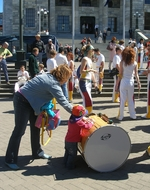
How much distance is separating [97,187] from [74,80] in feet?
26.2

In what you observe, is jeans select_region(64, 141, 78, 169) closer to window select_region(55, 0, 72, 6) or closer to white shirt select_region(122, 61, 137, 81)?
white shirt select_region(122, 61, 137, 81)

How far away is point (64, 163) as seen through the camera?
536 cm

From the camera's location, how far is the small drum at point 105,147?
4.78 metres

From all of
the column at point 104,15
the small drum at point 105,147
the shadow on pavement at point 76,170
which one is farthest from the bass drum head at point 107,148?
the column at point 104,15

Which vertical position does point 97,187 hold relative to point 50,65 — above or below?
below

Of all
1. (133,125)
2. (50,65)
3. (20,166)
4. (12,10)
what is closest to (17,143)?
(20,166)

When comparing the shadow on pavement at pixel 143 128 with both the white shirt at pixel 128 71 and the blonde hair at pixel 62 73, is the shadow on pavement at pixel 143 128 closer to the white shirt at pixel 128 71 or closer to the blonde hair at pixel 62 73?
the white shirt at pixel 128 71

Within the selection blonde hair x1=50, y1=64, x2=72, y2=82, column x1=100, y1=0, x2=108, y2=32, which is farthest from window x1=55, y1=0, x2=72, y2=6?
blonde hair x1=50, y1=64, x2=72, y2=82

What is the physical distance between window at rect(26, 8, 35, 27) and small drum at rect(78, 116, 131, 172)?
45.3 m

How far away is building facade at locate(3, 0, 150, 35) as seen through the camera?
4850 centimetres

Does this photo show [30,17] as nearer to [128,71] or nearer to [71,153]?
[128,71]

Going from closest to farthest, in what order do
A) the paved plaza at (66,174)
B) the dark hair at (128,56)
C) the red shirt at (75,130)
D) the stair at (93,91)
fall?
the paved plaza at (66,174), the red shirt at (75,130), the dark hair at (128,56), the stair at (93,91)

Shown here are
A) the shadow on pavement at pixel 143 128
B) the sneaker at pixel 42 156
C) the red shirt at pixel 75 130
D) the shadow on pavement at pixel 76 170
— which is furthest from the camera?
the shadow on pavement at pixel 143 128

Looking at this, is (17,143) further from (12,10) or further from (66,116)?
(12,10)
